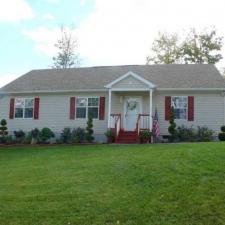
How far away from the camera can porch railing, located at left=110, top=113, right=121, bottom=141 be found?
2034 centimetres

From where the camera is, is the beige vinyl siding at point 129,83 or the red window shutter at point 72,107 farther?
the red window shutter at point 72,107

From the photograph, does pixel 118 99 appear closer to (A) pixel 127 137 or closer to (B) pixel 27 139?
(A) pixel 127 137

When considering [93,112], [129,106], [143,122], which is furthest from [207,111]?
[93,112]

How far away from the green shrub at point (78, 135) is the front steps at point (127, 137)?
1.98 meters

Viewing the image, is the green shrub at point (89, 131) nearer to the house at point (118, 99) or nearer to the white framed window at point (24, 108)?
the house at point (118, 99)

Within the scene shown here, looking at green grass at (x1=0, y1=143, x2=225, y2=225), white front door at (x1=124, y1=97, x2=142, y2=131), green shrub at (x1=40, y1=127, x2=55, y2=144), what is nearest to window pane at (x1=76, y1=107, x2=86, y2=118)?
green shrub at (x1=40, y1=127, x2=55, y2=144)

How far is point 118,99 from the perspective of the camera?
2189 cm

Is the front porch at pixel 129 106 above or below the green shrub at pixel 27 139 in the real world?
above

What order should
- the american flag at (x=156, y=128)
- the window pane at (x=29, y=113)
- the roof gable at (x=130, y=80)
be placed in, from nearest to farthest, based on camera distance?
the american flag at (x=156, y=128)
the roof gable at (x=130, y=80)
the window pane at (x=29, y=113)

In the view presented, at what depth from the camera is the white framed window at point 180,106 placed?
2097 centimetres

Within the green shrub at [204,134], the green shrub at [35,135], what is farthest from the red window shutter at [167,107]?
the green shrub at [35,135]

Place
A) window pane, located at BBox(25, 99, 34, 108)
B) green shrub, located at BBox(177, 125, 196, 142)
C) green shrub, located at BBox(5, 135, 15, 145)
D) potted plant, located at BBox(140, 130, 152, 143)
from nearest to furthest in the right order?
potted plant, located at BBox(140, 130, 152, 143) → green shrub, located at BBox(177, 125, 196, 142) → green shrub, located at BBox(5, 135, 15, 145) → window pane, located at BBox(25, 99, 34, 108)

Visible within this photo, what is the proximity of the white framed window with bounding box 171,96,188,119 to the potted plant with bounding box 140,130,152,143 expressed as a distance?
2262 millimetres

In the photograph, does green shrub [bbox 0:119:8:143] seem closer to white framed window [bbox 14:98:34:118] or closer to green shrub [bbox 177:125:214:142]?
white framed window [bbox 14:98:34:118]
